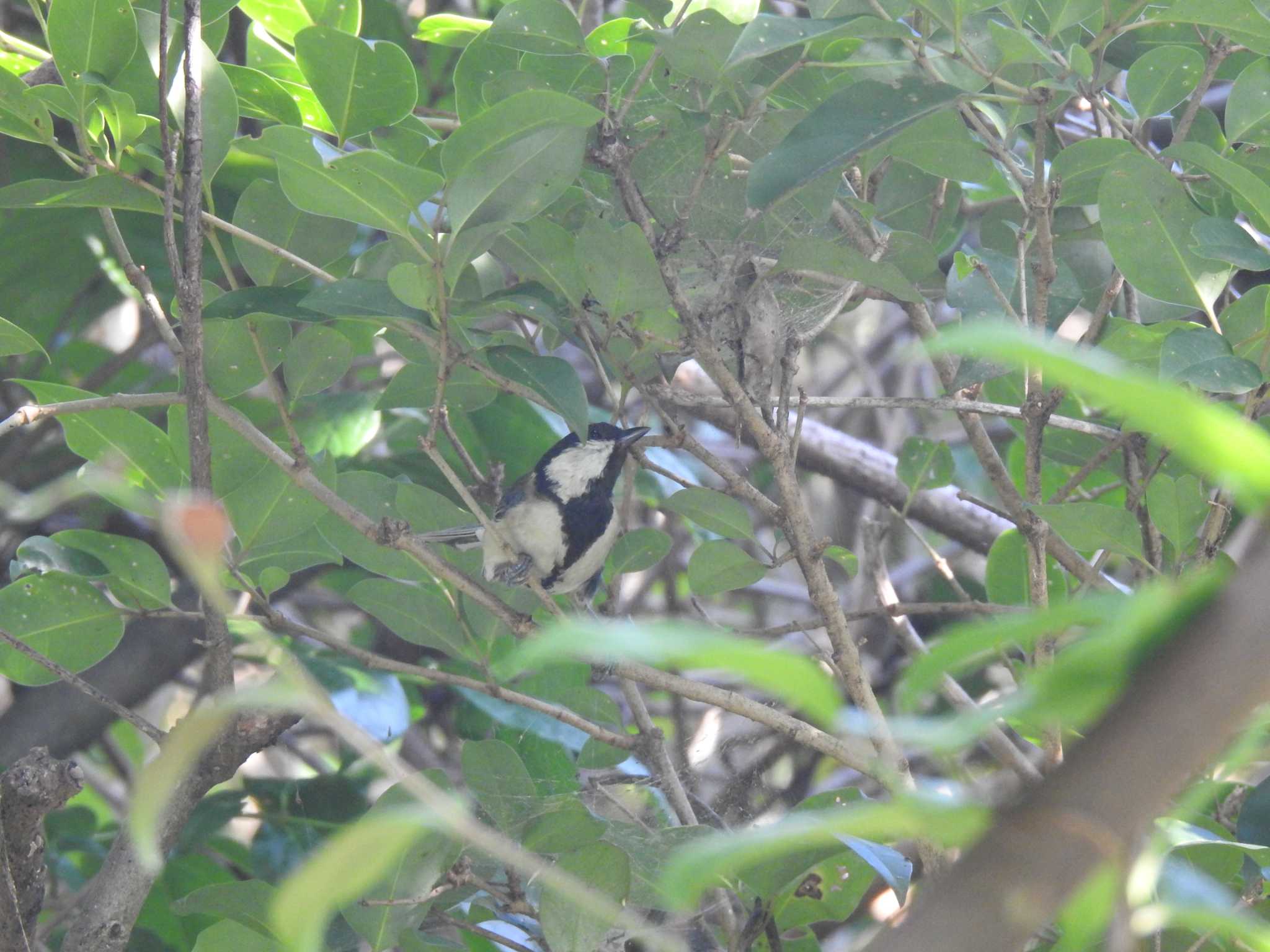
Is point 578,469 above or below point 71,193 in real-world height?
below

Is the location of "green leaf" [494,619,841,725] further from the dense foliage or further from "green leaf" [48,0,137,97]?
"green leaf" [48,0,137,97]

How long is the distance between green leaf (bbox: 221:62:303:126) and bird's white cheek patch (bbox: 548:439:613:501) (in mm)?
1206

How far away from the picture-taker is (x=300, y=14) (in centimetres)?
166

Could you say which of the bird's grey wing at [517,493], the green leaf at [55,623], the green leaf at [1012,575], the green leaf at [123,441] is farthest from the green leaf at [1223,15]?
the bird's grey wing at [517,493]

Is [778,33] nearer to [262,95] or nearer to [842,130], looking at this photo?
[842,130]

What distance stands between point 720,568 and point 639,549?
0.75ft

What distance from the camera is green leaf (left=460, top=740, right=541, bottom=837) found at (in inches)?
61.2

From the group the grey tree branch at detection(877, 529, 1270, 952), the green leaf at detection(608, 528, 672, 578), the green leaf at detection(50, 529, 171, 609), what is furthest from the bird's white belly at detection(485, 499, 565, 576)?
the grey tree branch at detection(877, 529, 1270, 952)

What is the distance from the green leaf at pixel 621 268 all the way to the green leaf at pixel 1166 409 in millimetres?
1091

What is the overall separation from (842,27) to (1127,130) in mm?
616

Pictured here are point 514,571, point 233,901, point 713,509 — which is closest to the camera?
point 233,901

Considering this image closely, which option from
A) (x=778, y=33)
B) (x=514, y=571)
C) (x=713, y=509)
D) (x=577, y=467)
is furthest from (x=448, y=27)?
(x=577, y=467)

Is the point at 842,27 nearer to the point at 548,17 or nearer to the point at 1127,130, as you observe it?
the point at 548,17

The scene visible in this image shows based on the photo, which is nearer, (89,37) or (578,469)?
(89,37)
